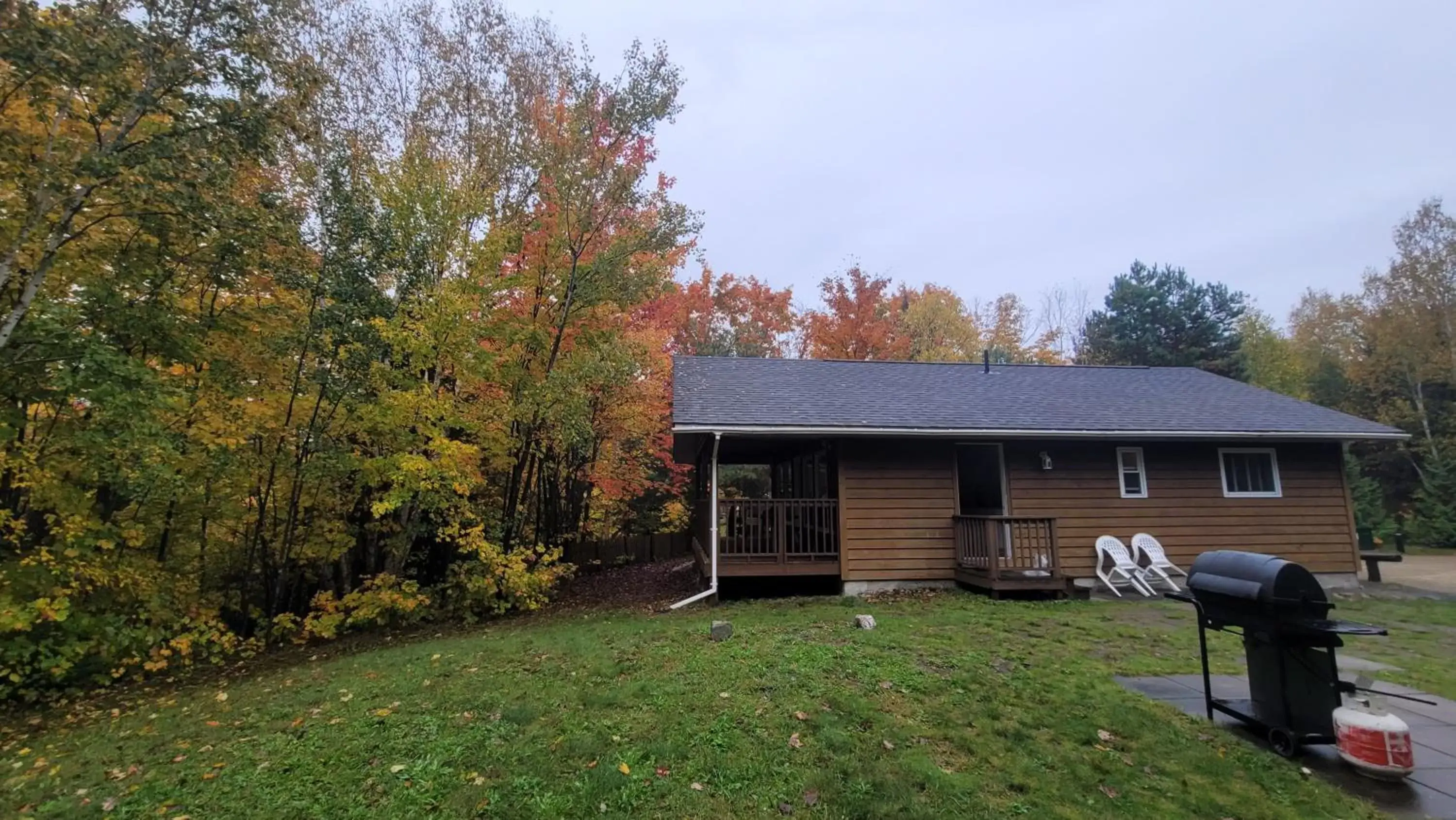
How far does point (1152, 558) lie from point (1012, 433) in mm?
3023

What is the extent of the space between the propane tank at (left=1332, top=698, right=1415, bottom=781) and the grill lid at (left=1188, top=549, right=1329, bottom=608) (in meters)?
0.55

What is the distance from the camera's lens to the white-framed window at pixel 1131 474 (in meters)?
10.2

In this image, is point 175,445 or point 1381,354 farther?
point 1381,354

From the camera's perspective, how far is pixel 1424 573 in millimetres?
12258

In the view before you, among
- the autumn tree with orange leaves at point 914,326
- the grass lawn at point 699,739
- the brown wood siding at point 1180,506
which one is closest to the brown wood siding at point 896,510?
the brown wood siding at point 1180,506

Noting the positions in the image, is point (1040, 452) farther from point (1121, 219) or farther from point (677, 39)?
point (1121, 219)

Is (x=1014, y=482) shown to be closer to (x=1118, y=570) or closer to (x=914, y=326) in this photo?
(x=1118, y=570)

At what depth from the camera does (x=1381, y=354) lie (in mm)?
22953

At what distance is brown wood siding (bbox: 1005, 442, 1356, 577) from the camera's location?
10031mm

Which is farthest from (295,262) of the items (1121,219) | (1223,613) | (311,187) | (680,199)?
(1121,219)

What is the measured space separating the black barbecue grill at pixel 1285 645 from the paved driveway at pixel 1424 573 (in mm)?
9643

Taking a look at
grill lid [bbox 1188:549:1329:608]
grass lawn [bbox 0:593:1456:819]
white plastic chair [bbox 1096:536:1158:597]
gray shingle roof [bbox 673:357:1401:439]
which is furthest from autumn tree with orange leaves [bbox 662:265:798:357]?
grill lid [bbox 1188:549:1329:608]

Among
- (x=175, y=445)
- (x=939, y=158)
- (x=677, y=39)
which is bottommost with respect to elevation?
(x=175, y=445)

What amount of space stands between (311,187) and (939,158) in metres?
26.4
